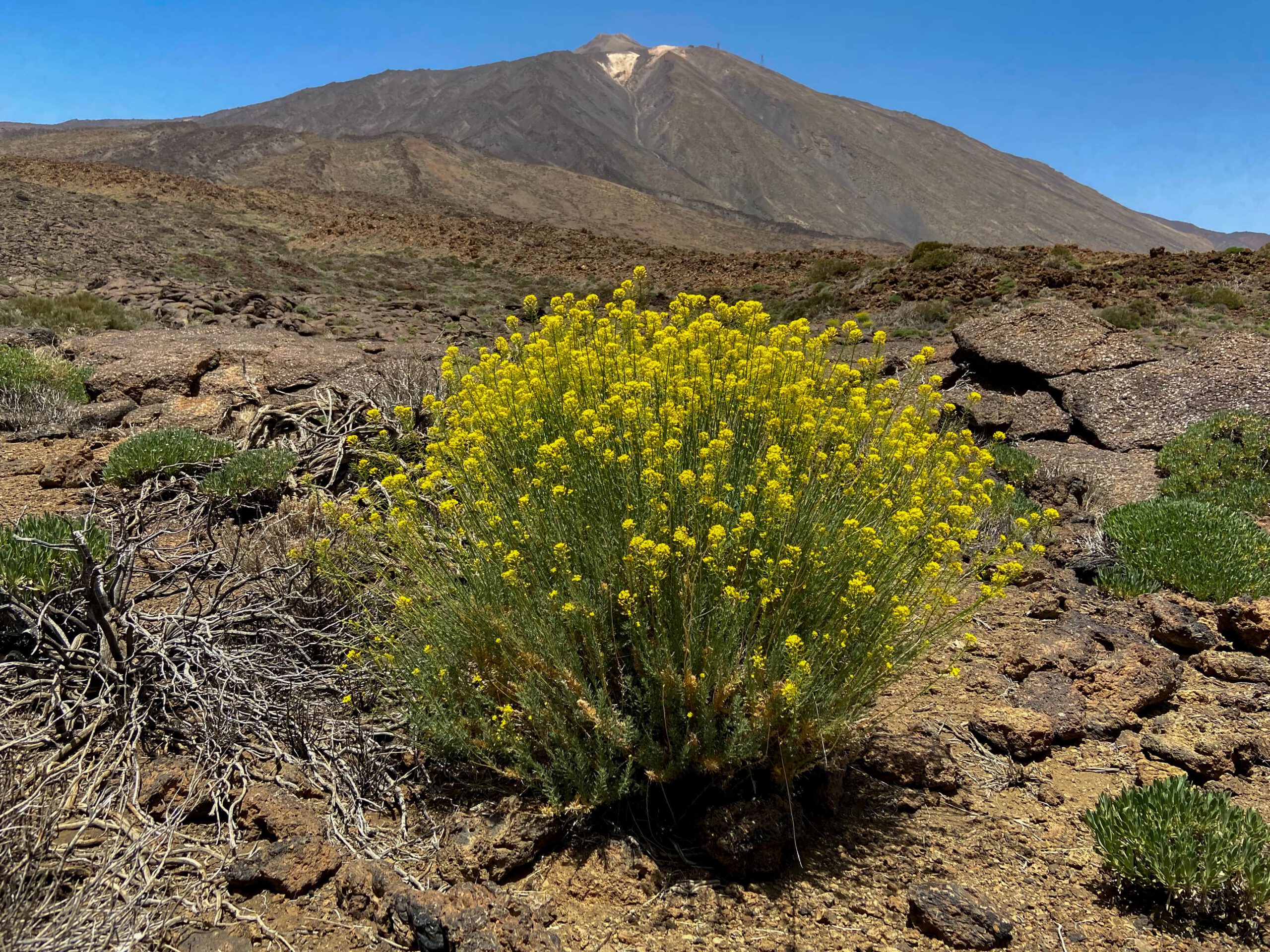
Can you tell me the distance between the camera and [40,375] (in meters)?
6.69

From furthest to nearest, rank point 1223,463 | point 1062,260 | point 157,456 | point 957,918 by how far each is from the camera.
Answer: point 1062,260 < point 1223,463 < point 157,456 < point 957,918

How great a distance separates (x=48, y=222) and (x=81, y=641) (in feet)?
85.6

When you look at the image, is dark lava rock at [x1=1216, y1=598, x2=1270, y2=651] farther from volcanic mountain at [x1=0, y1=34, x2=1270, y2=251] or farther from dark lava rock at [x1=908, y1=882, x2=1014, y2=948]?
volcanic mountain at [x1=0, y1=34, x2=1270, y2=251]

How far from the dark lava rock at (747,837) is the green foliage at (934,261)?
53.4 feet

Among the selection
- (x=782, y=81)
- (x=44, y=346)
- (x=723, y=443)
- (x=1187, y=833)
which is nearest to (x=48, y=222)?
(x=44, y=346)

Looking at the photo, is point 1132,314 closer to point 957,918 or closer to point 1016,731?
point 1016,731

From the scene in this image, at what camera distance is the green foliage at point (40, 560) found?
2951 millimetres

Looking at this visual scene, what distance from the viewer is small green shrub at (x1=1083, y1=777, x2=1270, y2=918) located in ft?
7.38

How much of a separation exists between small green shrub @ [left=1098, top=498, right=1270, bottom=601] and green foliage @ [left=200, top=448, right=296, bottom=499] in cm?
509

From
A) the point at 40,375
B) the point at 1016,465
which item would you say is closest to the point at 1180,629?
the point at 1016,465

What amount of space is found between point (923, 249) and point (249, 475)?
59.9 feet

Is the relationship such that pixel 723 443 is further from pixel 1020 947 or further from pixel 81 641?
pixel 81 641

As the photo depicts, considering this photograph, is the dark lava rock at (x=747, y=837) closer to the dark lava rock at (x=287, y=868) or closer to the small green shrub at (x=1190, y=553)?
the dark lava rock at (x=287, y=868)

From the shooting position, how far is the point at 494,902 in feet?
7.27
